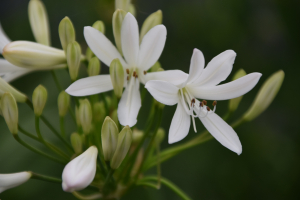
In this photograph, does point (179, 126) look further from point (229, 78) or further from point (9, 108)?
point (229, 78)

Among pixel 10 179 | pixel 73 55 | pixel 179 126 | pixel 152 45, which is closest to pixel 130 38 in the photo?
pixel 152 45

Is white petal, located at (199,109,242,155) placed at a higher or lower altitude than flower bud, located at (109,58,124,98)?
lower

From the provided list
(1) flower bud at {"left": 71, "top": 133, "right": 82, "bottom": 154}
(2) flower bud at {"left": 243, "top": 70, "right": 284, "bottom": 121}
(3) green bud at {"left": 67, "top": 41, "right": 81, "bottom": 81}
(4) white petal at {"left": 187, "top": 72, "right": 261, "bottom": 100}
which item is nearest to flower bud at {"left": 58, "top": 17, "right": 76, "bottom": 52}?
(3) green bud at {"left": 67, "top": 41, "right": 81, "bottom": 81}

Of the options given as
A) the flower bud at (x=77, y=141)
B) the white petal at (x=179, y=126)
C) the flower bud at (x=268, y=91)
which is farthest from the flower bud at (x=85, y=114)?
Answer: the flower bud at (x=268, y=91)

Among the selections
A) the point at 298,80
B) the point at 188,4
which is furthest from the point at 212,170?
the point at 188,4

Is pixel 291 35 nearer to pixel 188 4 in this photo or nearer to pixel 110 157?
pixel 188 4

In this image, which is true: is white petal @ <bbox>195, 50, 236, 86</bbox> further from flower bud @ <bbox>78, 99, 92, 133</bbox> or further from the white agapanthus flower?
flower bud @ <bbox>78, 99, 92, 133</bbox>
